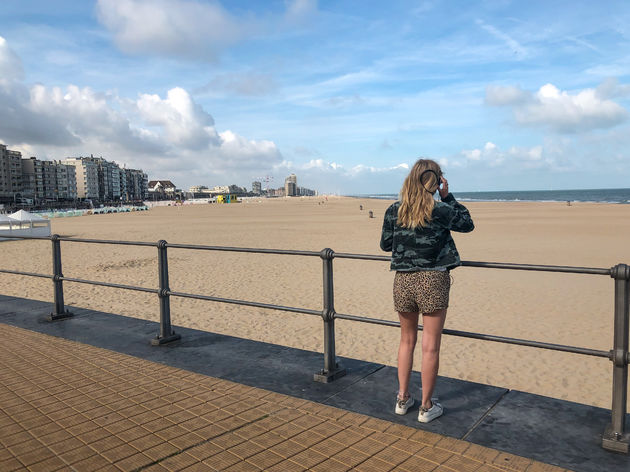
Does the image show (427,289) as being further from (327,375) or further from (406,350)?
(327,375)

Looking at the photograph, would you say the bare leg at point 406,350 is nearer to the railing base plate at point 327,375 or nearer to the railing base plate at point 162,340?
the railing base plate at point 327,375

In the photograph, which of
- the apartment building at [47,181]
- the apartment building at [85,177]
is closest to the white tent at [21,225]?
the apartment building at [47,181]

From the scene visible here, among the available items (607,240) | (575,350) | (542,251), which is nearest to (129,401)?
(575,350)

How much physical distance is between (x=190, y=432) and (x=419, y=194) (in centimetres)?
202

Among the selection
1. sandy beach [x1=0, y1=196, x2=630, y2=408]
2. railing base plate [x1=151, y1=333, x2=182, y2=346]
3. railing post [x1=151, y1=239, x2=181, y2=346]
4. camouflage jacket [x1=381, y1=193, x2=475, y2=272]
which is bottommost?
sandy beach [x1=0, y1=196, x2=630, y2=408]

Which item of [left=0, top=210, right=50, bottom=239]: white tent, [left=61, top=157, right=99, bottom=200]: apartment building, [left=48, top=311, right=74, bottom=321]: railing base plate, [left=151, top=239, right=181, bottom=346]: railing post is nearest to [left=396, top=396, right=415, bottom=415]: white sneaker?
[left=151, top=239, right=181, bottom=346]: railing post

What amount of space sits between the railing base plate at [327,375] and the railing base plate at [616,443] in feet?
6.09

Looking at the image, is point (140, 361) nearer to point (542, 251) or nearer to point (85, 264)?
point (85, 264)

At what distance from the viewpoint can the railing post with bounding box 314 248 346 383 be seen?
3840mm

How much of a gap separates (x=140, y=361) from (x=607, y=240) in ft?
77.8

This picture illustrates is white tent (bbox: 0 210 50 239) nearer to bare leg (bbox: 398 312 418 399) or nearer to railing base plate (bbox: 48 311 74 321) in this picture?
railing base plate (bbox: 48 311 74 321)

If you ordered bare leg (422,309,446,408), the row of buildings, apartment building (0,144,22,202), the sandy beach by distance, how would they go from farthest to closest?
1. the row of buildings
2. apartment building (0,144,22,202)
3. the sandy beach
4. bare leg (422,309,446,408)

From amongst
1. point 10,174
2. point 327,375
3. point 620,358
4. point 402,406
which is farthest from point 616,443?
point 10,174

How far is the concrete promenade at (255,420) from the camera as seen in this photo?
8.96 ft
